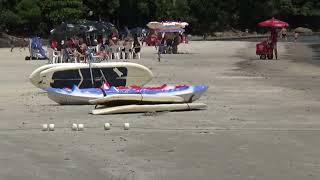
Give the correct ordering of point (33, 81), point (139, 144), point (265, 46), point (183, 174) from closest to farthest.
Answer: point (183, 174) → point (139, 144) → point (33, 81) → point (265, 46)

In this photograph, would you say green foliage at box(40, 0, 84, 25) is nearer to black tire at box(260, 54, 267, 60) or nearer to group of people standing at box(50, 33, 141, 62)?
group of people standing at box(50, 33, 141, 62)

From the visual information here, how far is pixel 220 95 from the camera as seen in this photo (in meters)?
20.7

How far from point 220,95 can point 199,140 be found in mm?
8344

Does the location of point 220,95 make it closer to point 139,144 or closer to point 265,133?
point 265,133

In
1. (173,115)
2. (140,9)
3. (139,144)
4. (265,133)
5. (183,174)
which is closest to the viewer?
(183,174)

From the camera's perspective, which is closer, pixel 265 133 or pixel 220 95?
pixel 265 133

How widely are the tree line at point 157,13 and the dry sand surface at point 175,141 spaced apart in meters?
54.2

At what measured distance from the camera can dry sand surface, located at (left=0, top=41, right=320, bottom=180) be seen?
32.0 ft

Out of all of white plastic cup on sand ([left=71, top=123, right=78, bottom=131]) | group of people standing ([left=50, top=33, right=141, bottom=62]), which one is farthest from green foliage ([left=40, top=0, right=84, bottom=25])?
white plastic cup on sand ([left=71, top=123, right=78, bottom=131])

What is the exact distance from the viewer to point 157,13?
86.4 m

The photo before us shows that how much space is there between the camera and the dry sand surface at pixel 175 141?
32.0ft

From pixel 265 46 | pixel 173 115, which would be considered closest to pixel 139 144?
pixel 173 115

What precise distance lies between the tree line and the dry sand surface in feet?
178

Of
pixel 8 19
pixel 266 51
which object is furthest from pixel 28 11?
pixel 266 51
